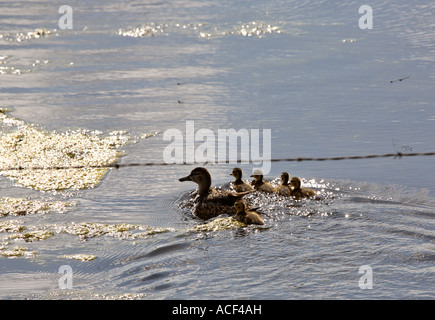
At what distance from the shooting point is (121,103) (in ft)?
44.3

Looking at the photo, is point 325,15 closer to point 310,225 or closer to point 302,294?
point 310,225

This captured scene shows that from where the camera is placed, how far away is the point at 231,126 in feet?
38.9

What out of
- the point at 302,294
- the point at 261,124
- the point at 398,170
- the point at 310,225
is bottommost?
the point at 302,294

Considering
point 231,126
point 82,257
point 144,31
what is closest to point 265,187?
point 231,126

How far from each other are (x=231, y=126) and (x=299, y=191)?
292cm

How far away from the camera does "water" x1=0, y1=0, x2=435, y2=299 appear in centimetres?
705

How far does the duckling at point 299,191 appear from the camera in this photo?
30.2ft

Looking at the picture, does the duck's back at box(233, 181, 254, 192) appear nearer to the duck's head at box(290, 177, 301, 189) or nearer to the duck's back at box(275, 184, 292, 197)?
the duck's back at box(275, 184, 292, 197)

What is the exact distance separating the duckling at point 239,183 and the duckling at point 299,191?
65cm

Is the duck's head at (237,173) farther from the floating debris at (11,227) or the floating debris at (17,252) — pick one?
the floating debris at (17,252)

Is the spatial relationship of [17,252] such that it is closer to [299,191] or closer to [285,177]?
[299,191]

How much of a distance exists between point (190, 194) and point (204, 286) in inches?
128

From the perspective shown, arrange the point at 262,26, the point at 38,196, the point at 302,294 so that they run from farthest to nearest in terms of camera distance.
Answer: the point at 262,26
the point at 38,196
the point at 302,294

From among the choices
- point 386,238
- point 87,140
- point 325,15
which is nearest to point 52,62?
point 87,140
